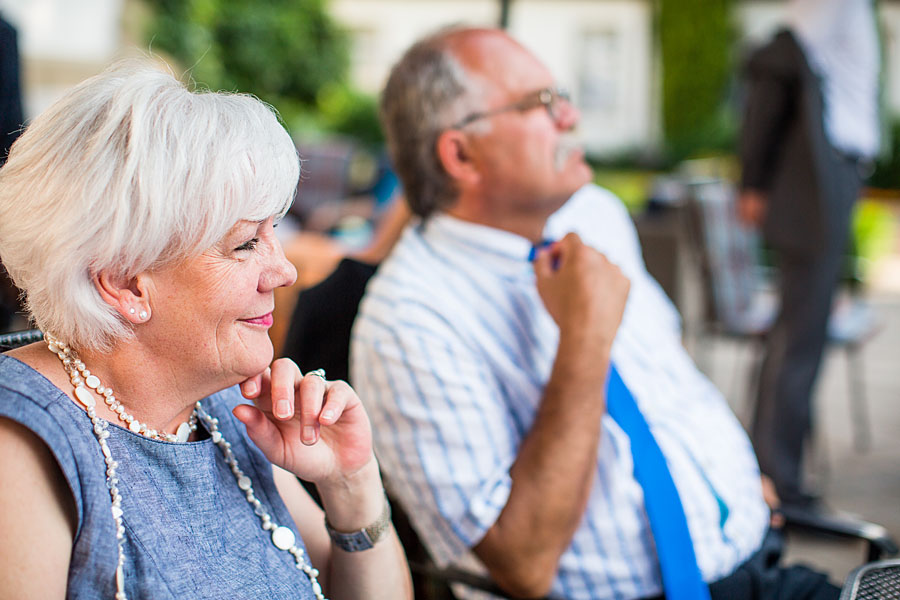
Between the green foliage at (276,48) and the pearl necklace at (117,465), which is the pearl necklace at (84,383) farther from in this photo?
the green foliage at (276,48)

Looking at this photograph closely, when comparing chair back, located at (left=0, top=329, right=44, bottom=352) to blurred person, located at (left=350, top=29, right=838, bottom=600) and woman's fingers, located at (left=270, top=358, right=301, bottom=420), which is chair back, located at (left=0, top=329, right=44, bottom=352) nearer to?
woman's fingers, located at (left=270, top=358, right=301, bottom=420)

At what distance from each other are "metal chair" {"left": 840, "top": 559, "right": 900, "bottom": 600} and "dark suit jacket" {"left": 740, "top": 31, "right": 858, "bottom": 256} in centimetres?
245

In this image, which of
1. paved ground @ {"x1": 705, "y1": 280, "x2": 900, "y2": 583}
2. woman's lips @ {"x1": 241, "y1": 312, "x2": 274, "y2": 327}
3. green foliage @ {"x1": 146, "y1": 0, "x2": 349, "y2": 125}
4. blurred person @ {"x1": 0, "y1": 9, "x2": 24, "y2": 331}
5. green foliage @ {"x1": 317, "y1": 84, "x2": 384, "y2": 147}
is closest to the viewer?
woman's lips @ {"x1": 241, "y1": 312, "x2": 274, "y2": 327}

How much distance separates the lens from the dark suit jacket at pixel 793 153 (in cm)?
366

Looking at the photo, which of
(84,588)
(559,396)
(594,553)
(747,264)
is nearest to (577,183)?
(559,396)

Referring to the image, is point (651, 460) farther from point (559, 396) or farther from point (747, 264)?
point (747, 264)

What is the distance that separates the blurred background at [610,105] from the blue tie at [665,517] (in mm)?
846

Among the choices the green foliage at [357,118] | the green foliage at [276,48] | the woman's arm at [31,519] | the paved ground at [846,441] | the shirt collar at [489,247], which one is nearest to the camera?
the woman's arm at [31,519]

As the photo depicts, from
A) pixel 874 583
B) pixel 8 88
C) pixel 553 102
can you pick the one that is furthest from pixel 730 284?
pixel 8 88

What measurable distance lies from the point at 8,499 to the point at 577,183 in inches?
53.1

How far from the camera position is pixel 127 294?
3.40ft

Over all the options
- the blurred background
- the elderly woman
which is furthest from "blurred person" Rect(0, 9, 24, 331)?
the elderly woman

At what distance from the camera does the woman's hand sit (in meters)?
1.14

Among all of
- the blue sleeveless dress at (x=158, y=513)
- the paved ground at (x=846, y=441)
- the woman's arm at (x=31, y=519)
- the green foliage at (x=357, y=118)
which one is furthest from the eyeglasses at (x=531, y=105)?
the green foliage at (x=357, y=118)
